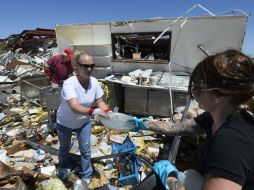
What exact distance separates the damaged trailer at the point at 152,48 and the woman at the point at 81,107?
3.35m

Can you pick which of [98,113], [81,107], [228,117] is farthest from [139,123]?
[228,117]

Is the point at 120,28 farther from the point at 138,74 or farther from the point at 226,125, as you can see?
the point at 226,125

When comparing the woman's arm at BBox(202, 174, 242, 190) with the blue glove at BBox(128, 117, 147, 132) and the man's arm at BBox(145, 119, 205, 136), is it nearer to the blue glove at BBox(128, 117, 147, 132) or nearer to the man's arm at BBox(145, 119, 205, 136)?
the man's arm at BBox(145, 119, 205, 136)

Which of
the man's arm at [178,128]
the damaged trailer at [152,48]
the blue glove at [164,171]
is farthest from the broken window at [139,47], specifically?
the blue glove at [164,171]

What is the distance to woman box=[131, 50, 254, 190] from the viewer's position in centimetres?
137

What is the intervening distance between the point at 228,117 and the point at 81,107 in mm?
2441

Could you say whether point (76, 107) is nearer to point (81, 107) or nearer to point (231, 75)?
point (81, 107)

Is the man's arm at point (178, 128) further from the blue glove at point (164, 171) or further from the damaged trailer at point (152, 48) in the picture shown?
the damaged trailer at point (152, 48)

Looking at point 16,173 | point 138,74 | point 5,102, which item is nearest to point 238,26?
point 138,74

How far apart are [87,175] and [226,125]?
11.4 ft

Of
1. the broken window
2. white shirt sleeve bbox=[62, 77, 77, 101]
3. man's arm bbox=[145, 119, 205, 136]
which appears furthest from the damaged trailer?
man's arm bbox=[145, 119, 205, 136]

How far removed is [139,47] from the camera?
9.02 metres

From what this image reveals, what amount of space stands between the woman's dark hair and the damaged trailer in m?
5.40

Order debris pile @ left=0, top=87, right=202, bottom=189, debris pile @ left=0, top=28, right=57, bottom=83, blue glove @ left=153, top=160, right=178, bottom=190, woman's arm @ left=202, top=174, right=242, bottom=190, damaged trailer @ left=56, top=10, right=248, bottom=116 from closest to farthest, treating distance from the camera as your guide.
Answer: woman's arm @ left=202, top=174, right=242, bottom=190 < blue glove @ left=153, top=160, right=178, bottom=190 < debris pile @ left=0, top=87, right=202, bottom=189 < damaged trailer @ left=56, top=10, right=248, bottom=116 < debris pile @ left=0, top=28, right=57, bottom=83
